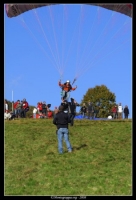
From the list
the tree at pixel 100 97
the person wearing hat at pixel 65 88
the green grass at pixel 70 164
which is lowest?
the green grass at pixel 70 164

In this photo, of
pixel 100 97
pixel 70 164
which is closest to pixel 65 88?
pixel 70 164

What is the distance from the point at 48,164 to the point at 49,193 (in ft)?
9.73

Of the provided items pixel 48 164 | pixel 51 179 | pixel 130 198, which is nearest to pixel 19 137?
pixel 48 164

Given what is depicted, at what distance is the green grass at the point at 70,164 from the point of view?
12672 mm

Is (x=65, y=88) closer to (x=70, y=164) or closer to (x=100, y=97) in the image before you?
(x=70, y=164)

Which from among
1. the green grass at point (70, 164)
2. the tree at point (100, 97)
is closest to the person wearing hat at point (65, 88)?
the green grass at point (70, 164)

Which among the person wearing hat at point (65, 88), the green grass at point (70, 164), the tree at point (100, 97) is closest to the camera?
the green grass at point (70, 164)

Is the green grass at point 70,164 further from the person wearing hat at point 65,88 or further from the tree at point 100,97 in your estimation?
the tree at point 100,97

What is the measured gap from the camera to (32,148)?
724 inches

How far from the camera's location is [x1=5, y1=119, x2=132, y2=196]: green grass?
41.6 ft

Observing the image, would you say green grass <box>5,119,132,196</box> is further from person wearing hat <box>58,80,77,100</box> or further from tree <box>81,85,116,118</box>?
tree <box>81,85,116,118</box>

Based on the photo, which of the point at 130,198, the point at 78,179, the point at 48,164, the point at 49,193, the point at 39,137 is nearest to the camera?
the point at 130,198

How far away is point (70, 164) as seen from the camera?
599 inches

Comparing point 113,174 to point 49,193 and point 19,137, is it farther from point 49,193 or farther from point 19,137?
point 19,137
